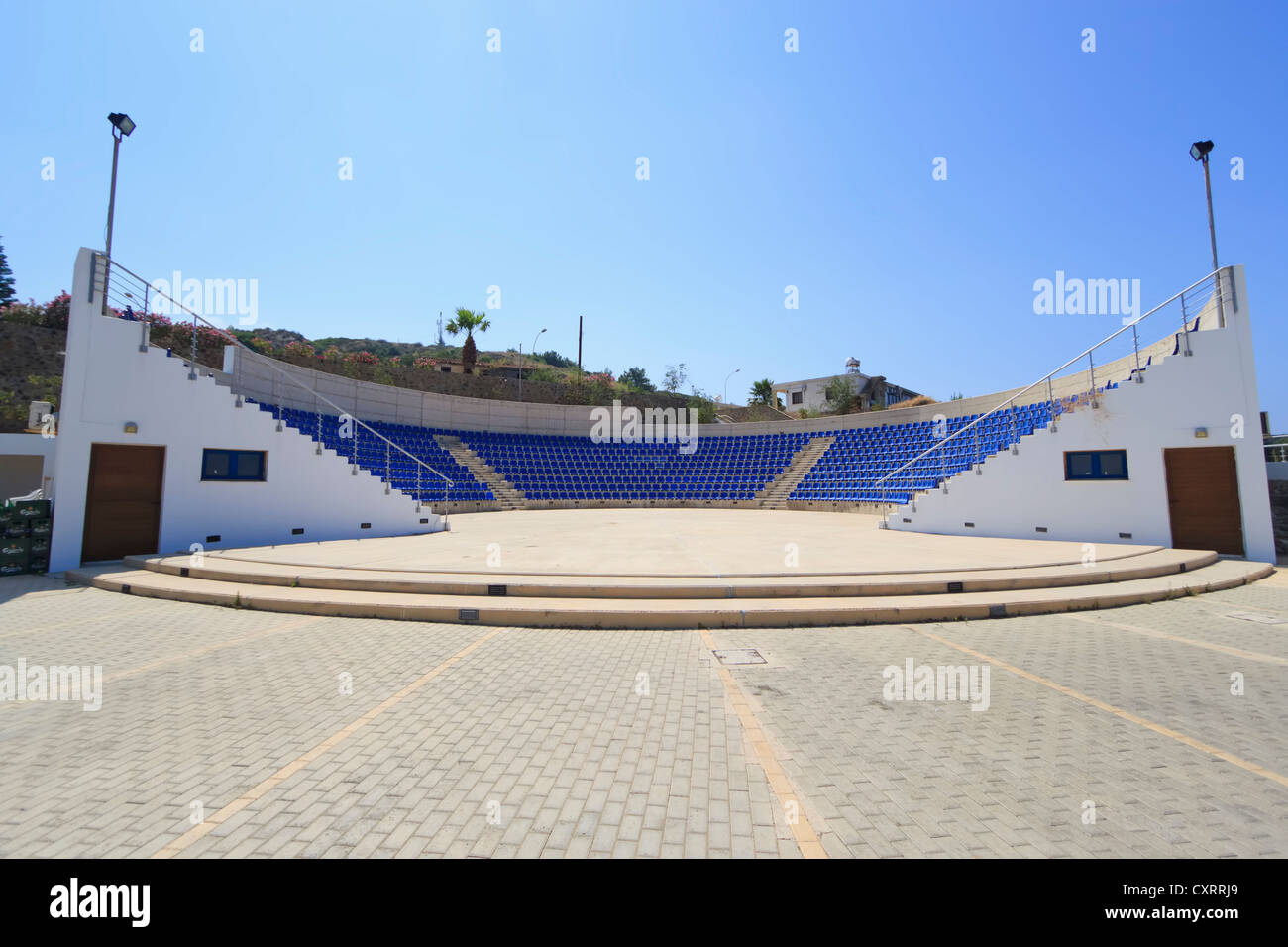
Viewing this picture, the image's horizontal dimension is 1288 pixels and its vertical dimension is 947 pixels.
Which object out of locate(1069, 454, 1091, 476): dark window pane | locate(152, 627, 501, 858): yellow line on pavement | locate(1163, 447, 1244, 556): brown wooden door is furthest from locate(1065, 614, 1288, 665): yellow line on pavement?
locate(152, 627, 501, 858): yellow line on pavement

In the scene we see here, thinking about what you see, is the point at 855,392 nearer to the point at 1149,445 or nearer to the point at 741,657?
the point at 1149,445

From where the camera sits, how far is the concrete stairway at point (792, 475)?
26.9 meters

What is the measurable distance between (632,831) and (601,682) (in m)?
2.32

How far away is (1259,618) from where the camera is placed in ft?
23.0

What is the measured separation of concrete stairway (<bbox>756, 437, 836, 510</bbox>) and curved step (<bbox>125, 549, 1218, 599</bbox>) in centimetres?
1757

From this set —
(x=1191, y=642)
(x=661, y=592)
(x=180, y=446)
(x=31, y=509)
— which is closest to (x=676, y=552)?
(x=661, y=592)

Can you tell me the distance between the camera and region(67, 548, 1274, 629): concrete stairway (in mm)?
7074

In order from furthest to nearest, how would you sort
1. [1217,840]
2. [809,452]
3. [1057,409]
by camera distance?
[809,452] < [1057,409] < [1217,840]

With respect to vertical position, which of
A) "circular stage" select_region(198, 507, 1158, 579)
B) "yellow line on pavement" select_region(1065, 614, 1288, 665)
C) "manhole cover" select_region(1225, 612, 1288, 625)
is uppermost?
"circular stage" select_region(198, 507, 1158, 579)

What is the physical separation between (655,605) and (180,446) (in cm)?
1161

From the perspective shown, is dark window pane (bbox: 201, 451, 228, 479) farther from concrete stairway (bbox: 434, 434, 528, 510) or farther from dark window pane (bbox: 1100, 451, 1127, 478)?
dark window pane (bbox: 1100, 451, 1127, 478)
